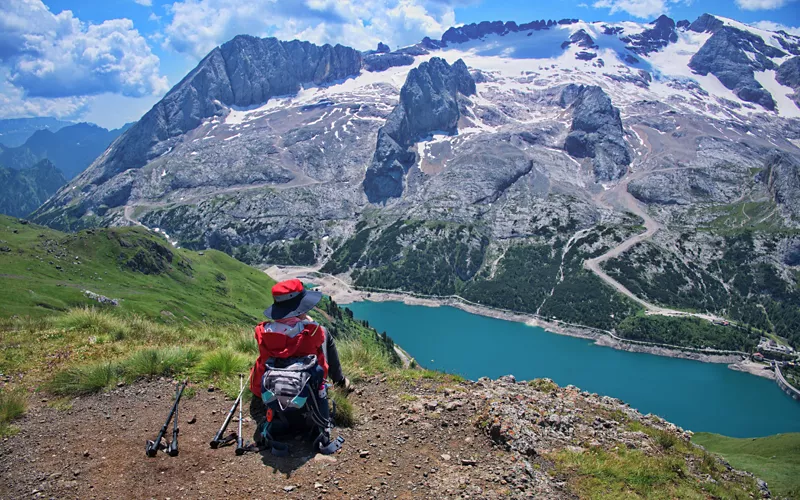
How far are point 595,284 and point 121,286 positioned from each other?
16130 centimetres

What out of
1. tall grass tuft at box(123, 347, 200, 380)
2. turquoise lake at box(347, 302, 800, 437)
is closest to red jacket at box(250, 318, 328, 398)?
tall grass tuft at box(123, 347, 200, 380)

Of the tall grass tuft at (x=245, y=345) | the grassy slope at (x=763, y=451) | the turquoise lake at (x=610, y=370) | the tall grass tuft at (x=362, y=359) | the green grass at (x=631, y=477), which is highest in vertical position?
the tall grass tuft at (x=245, y=345)

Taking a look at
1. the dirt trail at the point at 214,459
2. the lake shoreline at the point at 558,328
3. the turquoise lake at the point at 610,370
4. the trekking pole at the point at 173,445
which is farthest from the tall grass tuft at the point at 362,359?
the turquoise lake at the point at 610,370

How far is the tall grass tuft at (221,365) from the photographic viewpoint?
32.9ft

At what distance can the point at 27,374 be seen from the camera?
1013 centimetres

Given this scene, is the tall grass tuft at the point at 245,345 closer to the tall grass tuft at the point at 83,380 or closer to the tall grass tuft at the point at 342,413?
the tall grass tuft at the point at 83,380

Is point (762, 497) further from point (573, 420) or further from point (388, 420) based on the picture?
point (388, 420)

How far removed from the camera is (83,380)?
9.24 m

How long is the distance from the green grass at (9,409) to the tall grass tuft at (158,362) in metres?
1.80

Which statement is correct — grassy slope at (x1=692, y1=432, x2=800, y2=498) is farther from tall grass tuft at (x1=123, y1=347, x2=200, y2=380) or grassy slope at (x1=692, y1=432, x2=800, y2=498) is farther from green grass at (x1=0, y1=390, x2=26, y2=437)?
green grass at (x1=0, y1=390, x2=26, y2=437)

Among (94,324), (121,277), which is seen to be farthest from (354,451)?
(121,277)

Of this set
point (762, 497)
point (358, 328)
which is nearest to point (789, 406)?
point (358, 328)

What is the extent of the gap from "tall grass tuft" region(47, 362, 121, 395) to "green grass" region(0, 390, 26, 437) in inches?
24.4

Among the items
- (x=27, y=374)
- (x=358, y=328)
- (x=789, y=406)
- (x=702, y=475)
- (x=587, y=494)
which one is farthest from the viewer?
(x=358, y=328)
